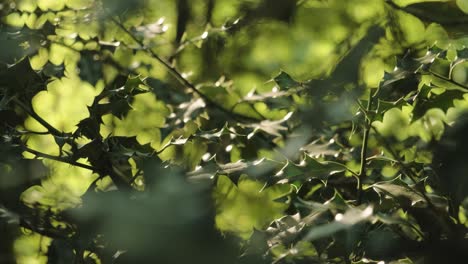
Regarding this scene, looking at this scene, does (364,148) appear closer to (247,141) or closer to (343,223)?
(343,223)

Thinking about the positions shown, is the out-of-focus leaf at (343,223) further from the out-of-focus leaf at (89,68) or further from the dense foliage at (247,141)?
the out-of-focus leaf at (89,68)

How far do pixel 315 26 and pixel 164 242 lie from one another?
1436 millimetres

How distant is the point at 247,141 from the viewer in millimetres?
1422

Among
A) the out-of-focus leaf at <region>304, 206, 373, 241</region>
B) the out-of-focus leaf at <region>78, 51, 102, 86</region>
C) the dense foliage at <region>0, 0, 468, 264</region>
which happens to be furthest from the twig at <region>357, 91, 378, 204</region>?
the out-of-focus leaf at <region>78, 51, 102, 86</region>

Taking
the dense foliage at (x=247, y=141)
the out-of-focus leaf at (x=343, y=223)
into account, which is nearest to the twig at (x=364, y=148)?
the dense foliage at (x=247, y=141)

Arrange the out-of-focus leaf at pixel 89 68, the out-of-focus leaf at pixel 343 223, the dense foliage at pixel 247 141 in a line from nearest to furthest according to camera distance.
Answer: the out-of-focus leaf at pixel 343 223 → the dense foliage at pixel 247 141 → the out-of-focus leaf at pixel 89 68

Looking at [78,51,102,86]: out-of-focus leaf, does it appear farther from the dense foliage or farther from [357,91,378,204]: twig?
[357,91,378,204]: twig

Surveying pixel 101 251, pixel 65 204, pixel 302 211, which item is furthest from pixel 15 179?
pixel 302 211

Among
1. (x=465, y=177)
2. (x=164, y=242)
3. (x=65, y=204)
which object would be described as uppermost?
(x=465, y=177)

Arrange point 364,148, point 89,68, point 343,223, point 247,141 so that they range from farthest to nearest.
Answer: point 89,68, point 247,141, point 364,148, point 343,223

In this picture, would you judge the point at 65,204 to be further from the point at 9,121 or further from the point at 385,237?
Answer: the point at 385,237

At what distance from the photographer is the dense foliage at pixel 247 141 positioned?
35.4 inches

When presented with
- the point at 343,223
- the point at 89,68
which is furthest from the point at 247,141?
the point at 343,223

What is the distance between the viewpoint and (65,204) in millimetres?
1100
